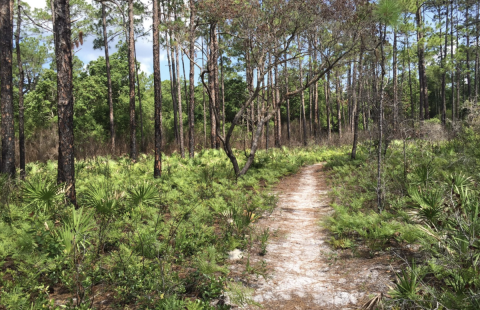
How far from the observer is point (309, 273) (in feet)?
15.6

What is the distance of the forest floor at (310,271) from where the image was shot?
3.99 m

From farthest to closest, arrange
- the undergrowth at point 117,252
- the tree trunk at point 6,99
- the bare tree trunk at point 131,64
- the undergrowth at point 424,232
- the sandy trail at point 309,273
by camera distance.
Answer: the bare tree trunk at point 131,64, the tree trunk at point 6,99, the sandy trail at point 309,273, the undergrowth at point 117,252, the undergrowth at point 424,232

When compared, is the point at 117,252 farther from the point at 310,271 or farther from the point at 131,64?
the point at 131,64

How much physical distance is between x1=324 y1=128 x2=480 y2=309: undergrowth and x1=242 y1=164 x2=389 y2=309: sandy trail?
1.12ft

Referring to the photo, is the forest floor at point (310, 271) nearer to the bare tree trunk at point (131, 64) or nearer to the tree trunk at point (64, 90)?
the tree trunk at point (64, 90)

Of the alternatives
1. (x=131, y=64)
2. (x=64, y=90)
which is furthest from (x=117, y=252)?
(x=131, y=64)

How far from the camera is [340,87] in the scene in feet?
109

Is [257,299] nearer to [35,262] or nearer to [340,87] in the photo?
[35,262]

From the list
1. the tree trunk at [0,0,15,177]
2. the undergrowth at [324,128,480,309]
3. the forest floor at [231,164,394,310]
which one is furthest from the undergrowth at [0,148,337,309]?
the tree trunk at [0,0,15,177]

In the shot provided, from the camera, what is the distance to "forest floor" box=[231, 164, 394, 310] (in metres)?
3.99

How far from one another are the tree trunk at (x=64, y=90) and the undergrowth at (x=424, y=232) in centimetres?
586

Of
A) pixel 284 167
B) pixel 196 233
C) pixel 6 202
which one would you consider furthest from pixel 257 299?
pixel 284 167

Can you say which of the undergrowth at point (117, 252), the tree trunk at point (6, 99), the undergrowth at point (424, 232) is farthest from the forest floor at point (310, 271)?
the tree trunk at point (6, 99)

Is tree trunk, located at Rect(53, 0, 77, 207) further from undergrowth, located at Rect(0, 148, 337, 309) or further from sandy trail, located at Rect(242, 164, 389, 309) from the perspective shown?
sandy trail, located at Rect(242, 164, 389, 309)
